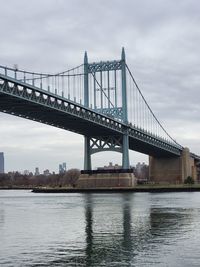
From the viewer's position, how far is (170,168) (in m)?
104

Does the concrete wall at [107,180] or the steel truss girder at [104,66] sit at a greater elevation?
the steel truss girder at [104,66]

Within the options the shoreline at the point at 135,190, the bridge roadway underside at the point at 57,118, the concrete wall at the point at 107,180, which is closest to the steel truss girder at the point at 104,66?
the bridge roadway underside at the point at 57,118

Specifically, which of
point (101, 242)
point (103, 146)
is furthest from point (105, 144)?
point (101, 242)

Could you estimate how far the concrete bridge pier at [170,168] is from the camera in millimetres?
102188

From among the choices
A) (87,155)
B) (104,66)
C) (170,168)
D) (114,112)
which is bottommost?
(170,168)

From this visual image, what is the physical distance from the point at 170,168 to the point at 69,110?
44.9 metres

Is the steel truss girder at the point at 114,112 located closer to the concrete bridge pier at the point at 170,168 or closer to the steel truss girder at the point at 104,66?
the steel truss girder at the point at 104,66

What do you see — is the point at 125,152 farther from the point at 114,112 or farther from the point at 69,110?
the point at 69,110

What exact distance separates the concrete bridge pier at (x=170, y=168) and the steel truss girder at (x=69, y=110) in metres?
8.63

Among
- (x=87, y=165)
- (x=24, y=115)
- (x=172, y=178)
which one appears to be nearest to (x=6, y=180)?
(x=172, y=178)

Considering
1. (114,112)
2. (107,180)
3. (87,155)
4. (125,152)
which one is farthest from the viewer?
(107,180)

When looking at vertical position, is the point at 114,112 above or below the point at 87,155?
above

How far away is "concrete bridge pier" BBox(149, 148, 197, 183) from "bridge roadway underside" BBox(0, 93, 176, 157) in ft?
43.0

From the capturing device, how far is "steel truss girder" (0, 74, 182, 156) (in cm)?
5047
